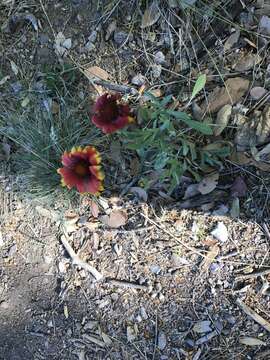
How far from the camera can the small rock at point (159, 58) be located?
2.00m

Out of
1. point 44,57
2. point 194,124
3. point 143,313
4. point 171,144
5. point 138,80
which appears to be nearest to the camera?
point 194,124

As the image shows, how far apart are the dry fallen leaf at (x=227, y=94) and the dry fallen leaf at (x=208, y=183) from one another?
0.23 meters

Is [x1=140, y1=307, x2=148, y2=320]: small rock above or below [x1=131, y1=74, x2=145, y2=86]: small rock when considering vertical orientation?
below

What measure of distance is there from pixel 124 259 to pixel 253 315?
48 cm

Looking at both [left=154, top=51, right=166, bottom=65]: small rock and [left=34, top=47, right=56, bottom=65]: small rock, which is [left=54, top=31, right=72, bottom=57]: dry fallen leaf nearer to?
[left=34, top=47, right=56, bottom=65]: small rock

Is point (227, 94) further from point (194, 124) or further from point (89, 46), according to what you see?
point (89, 46)

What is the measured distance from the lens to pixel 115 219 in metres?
1.99

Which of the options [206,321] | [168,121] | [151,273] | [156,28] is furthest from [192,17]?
[206,321]

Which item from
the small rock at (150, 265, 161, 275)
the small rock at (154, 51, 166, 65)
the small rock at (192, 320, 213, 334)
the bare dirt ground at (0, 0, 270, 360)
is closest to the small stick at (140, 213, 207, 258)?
the bare dirt ground at (0, 0, 270, 360)

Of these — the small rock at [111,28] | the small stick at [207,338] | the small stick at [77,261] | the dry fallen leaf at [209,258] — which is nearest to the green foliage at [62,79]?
the small rock at [111,28]

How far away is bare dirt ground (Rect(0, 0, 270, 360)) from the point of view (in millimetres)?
1878

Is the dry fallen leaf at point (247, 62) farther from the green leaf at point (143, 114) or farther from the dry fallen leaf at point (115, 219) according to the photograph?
the dry fallen leaf at point (115, 219)

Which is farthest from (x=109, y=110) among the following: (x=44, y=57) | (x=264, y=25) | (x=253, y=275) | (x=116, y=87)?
(x=253, y=275)

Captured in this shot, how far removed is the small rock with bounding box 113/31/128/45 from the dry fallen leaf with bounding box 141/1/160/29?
0.26 ft
